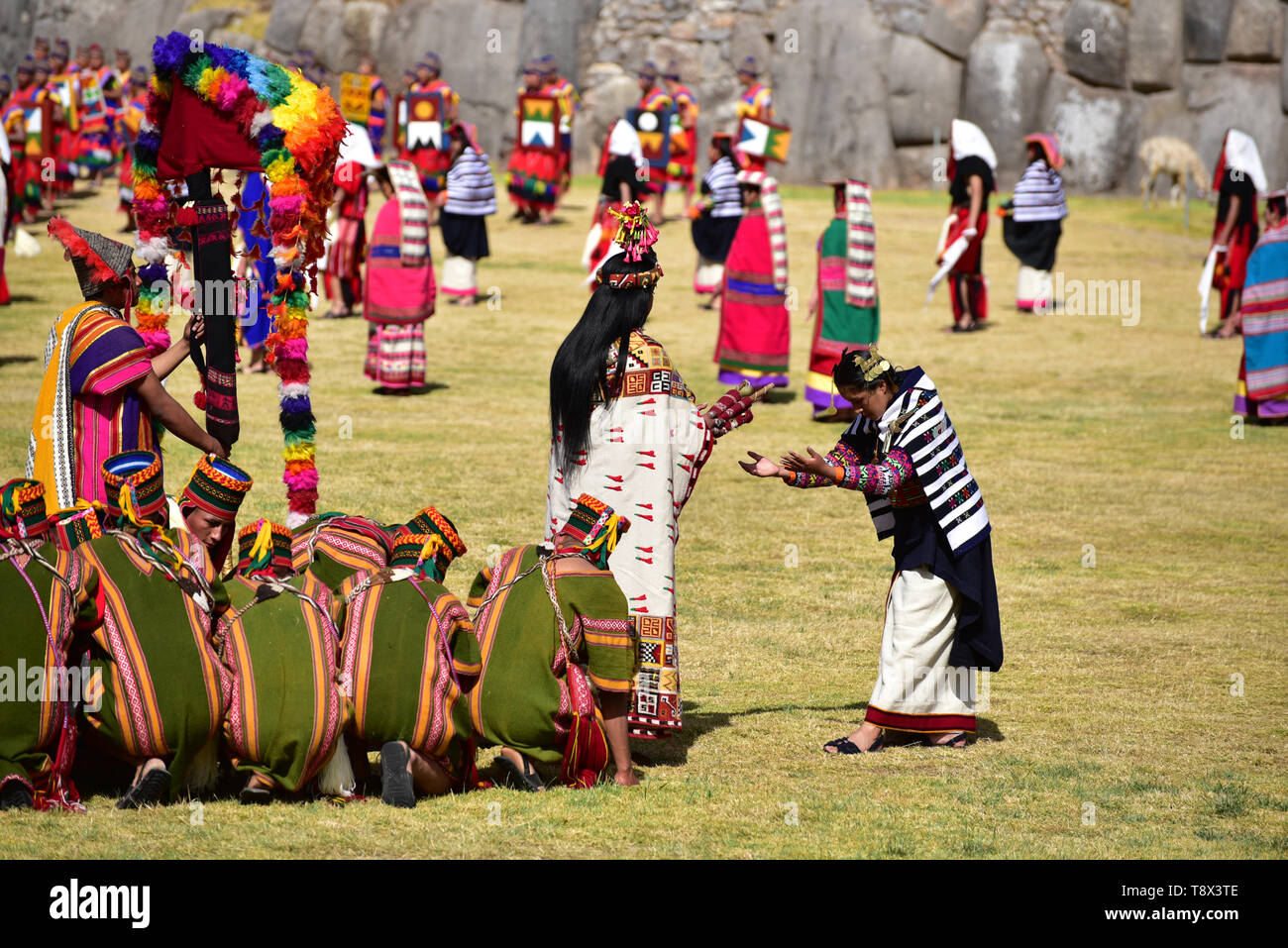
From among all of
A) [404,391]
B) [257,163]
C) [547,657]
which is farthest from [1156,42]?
[547,657]

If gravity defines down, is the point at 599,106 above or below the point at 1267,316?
above

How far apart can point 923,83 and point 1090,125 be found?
2.97 metres

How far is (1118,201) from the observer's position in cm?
2681

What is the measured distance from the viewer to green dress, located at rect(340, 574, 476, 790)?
5.04 metres

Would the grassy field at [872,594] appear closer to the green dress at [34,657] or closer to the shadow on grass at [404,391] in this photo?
the shadow on grass at [404,391]

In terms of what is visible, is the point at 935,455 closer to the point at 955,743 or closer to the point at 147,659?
the point at 955,743

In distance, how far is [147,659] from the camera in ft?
15.9

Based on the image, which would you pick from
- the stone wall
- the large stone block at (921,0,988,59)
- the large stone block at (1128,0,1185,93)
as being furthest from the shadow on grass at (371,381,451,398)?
the large stone block at (1128,0,1185,93)

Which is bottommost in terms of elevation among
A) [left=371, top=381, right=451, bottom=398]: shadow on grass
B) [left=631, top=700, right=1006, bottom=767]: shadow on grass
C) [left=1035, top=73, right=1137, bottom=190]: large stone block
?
[left=631, top=700, right=1006, bottom=767]: shadow on grass

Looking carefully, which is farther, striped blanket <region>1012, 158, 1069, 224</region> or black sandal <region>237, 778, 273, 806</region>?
striped blanket <region>1012, 158, 1069, 224</region>

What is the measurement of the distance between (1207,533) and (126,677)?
7581 mm

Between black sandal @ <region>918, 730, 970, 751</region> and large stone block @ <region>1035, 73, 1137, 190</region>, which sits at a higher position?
large stone block @ <region>1035, 73, 1137, 190</region>

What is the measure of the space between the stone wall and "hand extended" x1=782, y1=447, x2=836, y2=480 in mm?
22483

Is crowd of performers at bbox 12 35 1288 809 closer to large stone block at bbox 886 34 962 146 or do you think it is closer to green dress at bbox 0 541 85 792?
green dress at bbox 0 541 85 792
